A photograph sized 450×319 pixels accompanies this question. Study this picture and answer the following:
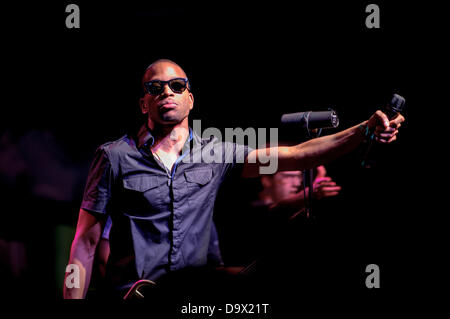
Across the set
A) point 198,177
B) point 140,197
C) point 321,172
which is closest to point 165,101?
point 198,177

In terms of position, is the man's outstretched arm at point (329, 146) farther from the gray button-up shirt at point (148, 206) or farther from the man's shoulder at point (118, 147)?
the man's shoulder at point (118, 147)

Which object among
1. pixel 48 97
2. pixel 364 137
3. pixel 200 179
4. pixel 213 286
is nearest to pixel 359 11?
pixel 364 137

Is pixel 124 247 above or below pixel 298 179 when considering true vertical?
below

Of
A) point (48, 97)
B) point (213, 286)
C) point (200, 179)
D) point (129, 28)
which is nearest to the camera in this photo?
point (213, 286)

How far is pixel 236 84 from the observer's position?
4094 mm

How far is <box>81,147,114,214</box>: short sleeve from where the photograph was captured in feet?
7.79

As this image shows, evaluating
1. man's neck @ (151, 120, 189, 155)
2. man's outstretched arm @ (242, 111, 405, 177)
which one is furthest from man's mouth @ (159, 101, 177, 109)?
man's outstretched arm @ (242, 111, 405, 177)

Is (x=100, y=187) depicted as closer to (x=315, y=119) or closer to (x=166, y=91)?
(x=166, y=91)

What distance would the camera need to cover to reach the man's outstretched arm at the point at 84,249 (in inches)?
89.5

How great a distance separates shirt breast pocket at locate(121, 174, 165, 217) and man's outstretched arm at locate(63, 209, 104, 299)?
215 millimetres

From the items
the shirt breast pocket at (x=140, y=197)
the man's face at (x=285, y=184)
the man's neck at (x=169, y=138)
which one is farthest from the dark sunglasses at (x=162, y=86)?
the man's face at (x=285, y=184)

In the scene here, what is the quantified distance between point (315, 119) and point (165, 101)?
103cm
